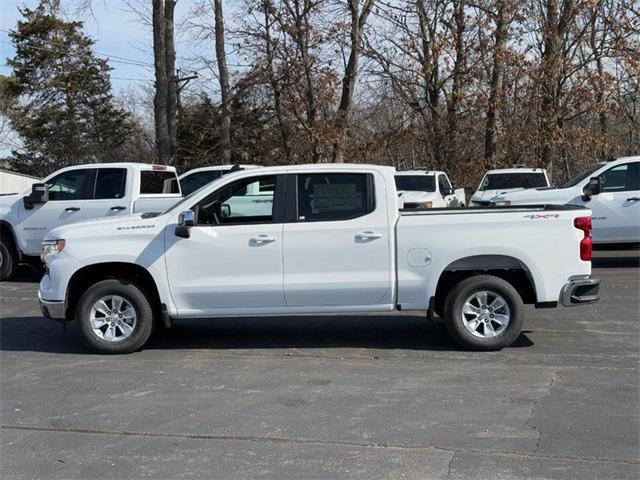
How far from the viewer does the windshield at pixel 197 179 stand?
1722 centimetres

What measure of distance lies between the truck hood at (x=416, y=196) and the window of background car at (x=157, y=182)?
16.4ft

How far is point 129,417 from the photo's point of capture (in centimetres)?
602

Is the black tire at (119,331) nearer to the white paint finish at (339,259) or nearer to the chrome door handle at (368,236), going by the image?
the white paint finish at (339,259)

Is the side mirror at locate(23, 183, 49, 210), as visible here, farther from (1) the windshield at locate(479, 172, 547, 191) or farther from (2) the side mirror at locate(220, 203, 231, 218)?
(1) the windshield at locate(479, 172, 547, 191)

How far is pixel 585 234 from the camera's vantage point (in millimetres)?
7840

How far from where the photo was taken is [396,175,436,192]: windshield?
725 inches

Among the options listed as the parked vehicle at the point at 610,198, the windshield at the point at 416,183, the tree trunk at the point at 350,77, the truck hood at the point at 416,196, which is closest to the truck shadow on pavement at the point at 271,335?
the parked vehicle at the point at 610,198

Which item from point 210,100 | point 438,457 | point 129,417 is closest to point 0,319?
point 129,417

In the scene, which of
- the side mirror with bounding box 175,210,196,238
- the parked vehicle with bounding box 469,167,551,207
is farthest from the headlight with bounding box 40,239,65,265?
the parked vehicle with bounding box 469,167,551,207

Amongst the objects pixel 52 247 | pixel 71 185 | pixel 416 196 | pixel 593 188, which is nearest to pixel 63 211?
pixel 71 185

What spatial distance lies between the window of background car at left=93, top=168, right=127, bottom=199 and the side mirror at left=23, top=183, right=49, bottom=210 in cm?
81

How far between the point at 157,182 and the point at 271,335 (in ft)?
19.0

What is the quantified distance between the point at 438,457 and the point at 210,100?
103 ft

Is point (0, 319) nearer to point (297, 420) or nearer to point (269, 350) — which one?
point (269, 350)
